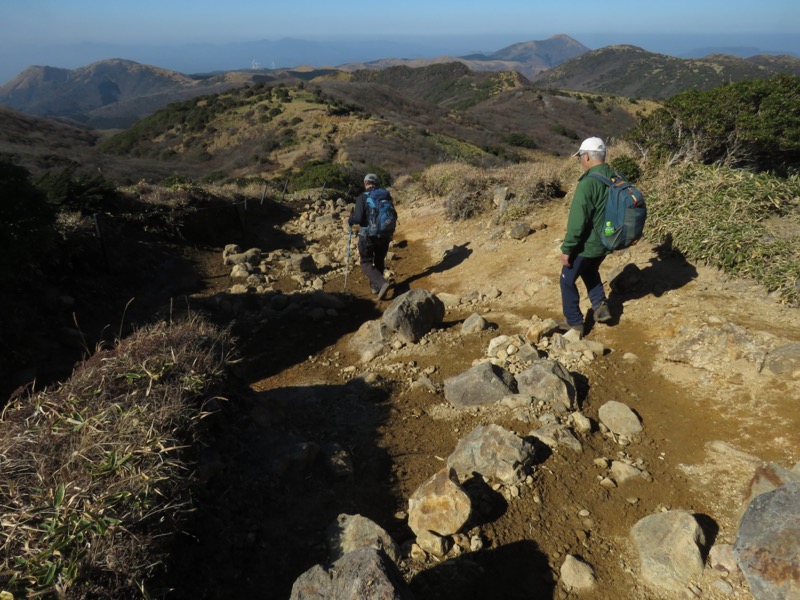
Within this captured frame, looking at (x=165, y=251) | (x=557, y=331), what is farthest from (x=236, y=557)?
(x=165, y=251)

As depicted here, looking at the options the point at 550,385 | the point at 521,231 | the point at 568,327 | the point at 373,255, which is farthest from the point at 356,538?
the point at 521,231

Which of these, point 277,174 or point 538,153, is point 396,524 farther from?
point 538,153

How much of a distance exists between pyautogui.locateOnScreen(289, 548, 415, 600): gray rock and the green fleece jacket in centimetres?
374

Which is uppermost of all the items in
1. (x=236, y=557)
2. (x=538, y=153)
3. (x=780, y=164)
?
(x=780, y=164)

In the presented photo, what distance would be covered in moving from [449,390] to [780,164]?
31.6 ft

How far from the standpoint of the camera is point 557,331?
5.84 meters

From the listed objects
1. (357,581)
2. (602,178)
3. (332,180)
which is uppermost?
(602,178)

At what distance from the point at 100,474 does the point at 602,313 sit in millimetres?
5180

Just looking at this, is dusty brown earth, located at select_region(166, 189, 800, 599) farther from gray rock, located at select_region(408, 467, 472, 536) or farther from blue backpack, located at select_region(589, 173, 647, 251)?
blue backpack, located at select_region(589, 173, 647, 251)

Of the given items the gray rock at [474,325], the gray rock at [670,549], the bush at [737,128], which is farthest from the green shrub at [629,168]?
the gray rock at [670,549]

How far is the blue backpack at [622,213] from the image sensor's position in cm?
491

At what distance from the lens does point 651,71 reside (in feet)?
400

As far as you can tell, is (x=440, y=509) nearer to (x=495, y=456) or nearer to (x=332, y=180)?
(x=495, y=456)

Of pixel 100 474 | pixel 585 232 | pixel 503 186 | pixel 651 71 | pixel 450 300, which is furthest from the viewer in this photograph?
pixel 651 71
